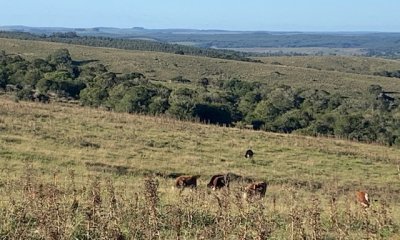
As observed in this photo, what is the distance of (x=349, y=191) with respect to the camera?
53.1 feet

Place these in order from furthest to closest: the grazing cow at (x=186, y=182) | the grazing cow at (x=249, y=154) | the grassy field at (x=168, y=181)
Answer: the grazing cow at (x=249, y=154)
the grazing cow at (x=186, y=182)
the grassy field at (x=168, y=181)

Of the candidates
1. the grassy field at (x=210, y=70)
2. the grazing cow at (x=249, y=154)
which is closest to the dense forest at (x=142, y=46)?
the grassy field at (x=210, y=70)

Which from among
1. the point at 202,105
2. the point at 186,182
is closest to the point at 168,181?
the point at 186,182

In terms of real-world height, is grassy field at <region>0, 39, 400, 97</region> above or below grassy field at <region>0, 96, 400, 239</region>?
below

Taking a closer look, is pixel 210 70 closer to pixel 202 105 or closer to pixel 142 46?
pixel 202 105

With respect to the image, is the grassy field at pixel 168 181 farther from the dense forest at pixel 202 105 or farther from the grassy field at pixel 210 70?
the grassy field at pixel 210 70

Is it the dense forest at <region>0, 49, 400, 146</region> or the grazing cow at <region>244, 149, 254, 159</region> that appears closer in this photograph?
the grazing cow at <region>244, 149, 254, 159</region>

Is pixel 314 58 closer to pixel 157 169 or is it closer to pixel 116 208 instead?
pixel 157 169

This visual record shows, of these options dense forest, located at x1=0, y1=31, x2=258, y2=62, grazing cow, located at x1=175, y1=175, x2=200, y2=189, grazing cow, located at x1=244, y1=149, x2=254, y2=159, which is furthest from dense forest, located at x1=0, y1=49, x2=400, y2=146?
dense forest, located at x1=0, y1=31, x2=258, y2=62

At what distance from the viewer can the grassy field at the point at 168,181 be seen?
21.7 feet

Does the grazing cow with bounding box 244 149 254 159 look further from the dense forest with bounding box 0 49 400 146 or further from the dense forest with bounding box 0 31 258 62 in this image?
the dense forest with bounding box 0 31 258 62

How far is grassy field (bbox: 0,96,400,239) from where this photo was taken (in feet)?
21.7

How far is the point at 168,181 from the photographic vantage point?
15.0m

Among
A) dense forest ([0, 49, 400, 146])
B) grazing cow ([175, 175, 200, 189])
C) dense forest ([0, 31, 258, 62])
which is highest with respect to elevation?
grazing cow ([175, 175, 200, 189])
